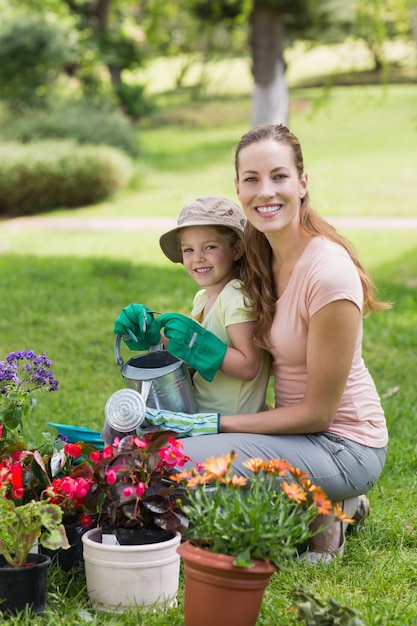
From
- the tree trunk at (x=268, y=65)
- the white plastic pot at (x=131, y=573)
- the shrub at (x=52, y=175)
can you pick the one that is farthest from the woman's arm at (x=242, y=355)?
the tree trunk at (x=268, y=65)

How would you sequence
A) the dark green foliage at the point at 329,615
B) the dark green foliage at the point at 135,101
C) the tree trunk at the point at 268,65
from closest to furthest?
1. the dark green foliage at the point at 329,615
2. the tree trunk at the point at 268,65
3. the dark green foliage at the point at 135,101

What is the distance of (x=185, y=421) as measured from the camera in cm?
316

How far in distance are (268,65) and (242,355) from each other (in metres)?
14.0

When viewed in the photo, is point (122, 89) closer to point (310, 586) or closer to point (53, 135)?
point (53, 135)

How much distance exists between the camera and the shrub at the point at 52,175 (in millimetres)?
15359

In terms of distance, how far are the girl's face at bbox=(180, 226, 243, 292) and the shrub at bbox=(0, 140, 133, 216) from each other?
12.4 m

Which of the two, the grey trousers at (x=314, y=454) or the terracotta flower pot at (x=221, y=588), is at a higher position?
the grey trousers at (x=314, y=454)

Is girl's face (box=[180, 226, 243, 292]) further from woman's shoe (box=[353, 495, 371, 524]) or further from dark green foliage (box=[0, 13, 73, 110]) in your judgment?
dark green foliage (box=[0, 13, 73, 110])

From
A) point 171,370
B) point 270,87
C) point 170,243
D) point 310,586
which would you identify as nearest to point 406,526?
point 310,586

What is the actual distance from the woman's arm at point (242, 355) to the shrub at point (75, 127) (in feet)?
47.4

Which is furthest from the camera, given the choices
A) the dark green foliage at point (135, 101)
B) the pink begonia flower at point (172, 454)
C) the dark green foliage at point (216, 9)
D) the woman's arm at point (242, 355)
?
the dark green foliage at point (135, 101)

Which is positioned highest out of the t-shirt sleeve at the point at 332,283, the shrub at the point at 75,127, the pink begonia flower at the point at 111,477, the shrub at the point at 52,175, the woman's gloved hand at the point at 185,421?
the shrub at the point at 75,127

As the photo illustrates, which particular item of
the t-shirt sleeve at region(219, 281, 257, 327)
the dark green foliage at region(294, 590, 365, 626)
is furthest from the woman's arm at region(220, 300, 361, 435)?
the dark green foliage at region(294, 590, 365, 626)

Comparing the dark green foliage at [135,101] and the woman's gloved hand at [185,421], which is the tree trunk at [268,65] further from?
the woman's gloved hand at [185,421]
